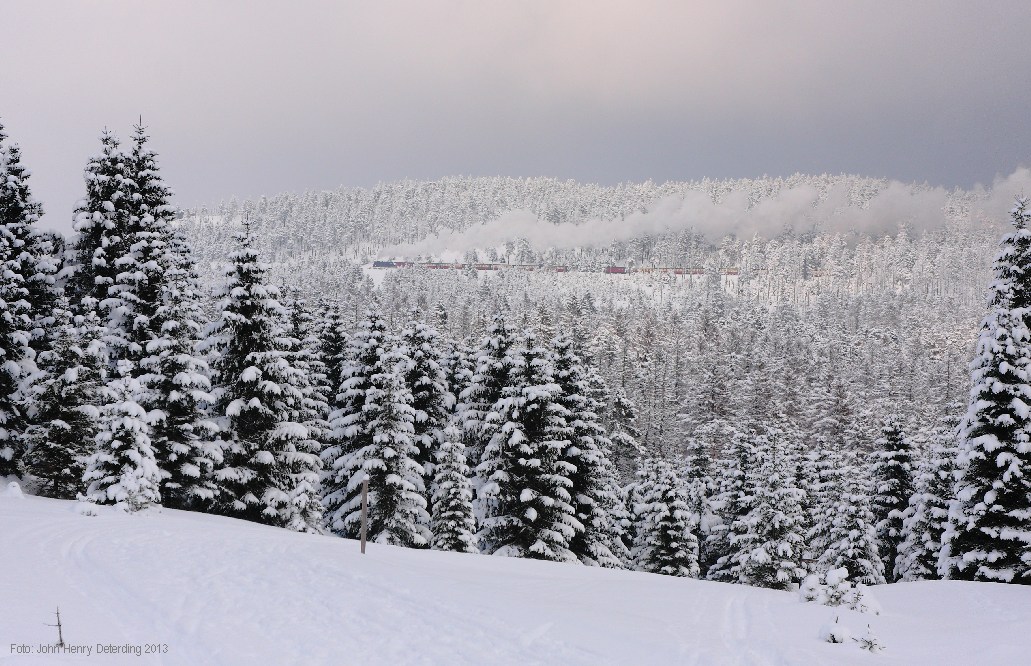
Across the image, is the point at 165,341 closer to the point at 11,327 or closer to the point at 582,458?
the point at 11,327

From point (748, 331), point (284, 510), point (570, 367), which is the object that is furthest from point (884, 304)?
point (284, 510)

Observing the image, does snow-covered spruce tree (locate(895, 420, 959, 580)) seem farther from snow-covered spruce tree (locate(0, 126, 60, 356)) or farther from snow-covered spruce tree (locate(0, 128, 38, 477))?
snow-covered spruce tree (locate(0, 126, 60, 356))

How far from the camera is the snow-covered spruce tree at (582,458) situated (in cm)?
3070

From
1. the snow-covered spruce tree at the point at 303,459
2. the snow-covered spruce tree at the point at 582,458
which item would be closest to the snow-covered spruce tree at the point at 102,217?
the snow-covered spruce tree at the point at 303,459

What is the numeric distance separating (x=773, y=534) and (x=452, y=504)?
17.0 metres

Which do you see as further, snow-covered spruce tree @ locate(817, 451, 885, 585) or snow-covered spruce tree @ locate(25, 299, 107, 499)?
snow-covered spruce tree @ locate(817, 451, 885, 585)

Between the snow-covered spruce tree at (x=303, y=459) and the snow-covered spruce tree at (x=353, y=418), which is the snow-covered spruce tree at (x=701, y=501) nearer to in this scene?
the snow-covered spruce tree at (x=353, y=418)

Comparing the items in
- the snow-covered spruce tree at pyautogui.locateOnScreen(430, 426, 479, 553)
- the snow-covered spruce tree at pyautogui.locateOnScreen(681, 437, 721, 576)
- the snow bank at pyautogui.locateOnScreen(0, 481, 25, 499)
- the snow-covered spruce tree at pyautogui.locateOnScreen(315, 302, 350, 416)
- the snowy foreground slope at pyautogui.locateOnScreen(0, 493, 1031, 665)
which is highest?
the snow-covered spruce tree at pyautogui.locateOnScreen(315, 302, 350, 416)

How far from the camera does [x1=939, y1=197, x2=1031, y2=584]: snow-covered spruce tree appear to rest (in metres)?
21.3

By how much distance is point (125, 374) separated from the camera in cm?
2209

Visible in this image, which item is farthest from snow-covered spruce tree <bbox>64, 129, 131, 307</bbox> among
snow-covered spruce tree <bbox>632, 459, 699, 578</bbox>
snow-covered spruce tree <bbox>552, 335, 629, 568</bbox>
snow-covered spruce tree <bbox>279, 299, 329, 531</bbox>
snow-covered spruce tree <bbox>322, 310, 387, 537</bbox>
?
snow-covered spruce tree <bbox>632, 459, 699, 578</bbox>

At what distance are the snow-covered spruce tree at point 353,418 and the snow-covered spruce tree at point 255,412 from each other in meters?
2.86

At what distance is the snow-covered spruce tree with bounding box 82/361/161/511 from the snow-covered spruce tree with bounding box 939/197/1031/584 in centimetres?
2651

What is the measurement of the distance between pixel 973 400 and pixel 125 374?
1148 inches
